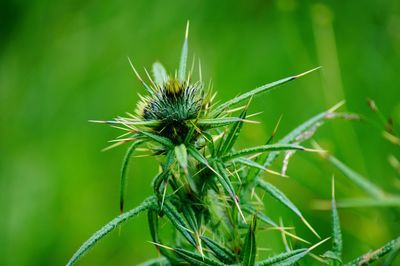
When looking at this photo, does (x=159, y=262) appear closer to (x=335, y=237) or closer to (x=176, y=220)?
(x=176, y=220)

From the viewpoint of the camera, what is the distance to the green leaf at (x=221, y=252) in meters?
1.41

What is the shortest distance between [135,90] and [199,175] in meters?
2.80

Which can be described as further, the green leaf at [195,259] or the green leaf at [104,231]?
the green leaf at [195,259]

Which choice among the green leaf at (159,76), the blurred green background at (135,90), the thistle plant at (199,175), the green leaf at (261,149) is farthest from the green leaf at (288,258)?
the blurred green background at (135,90)

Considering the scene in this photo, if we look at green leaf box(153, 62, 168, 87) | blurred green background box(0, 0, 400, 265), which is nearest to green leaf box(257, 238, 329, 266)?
green leaf box(153, 62, 168, 87)

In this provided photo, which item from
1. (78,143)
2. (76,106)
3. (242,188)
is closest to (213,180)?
(242,188)

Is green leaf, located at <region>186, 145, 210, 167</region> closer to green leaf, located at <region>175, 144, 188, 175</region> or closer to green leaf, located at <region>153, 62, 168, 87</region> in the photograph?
green leaf, located at <region>175, 144, 188, 175</region>

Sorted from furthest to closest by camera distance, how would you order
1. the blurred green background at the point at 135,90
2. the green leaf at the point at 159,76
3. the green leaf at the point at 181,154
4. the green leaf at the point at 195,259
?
the blurred green background at the point at 135,90
the green leaf at the point at 159,76
the green leaf at the point at 195,259
the green leaf at the point at 181,154

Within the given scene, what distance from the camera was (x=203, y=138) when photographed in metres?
1.42

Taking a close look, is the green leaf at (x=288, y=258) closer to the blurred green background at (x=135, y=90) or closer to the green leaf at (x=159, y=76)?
the green leaf at (x=159, y=76)

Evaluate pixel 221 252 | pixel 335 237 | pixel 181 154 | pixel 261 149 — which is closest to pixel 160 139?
pixel 181 154

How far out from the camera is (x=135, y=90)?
164 inches

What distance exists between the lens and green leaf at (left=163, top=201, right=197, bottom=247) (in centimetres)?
129

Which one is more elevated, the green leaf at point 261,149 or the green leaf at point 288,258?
the green leaf at point 261,149
